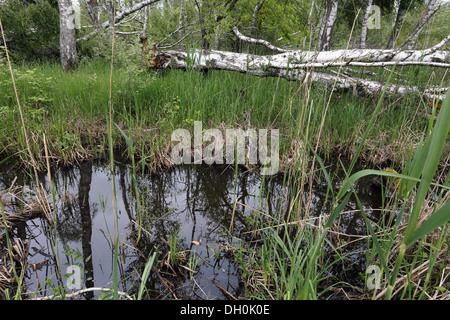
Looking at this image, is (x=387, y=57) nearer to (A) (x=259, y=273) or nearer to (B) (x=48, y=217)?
(A) (x=259, y=273)

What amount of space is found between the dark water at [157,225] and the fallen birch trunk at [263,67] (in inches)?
58.5

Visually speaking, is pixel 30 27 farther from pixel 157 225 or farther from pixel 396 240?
pixel 396 240

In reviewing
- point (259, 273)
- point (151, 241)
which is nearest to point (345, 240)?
point (259, 273)

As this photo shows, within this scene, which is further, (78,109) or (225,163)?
(78,109)

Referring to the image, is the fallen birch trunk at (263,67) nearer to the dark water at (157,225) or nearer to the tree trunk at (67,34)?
the dark water at (157,225)

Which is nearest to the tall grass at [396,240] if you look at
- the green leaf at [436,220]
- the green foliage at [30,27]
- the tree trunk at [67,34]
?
the green leaf at [436,220]

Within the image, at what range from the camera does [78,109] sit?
3.40 metres

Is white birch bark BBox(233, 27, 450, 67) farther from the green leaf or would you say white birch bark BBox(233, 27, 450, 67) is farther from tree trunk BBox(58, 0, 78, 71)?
tree trunk BBox(58, 0, 78, 71)

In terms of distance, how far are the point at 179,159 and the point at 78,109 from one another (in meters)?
1.58

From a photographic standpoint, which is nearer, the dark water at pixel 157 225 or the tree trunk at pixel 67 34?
the dark water at pixel 157 225

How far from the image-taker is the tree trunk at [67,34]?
498 cm

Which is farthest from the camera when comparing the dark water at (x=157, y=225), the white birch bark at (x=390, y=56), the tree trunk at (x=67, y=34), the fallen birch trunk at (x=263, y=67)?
the tree trunk at (x=67, y=34)

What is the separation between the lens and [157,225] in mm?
2023

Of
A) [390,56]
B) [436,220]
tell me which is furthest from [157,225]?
[390,56]
